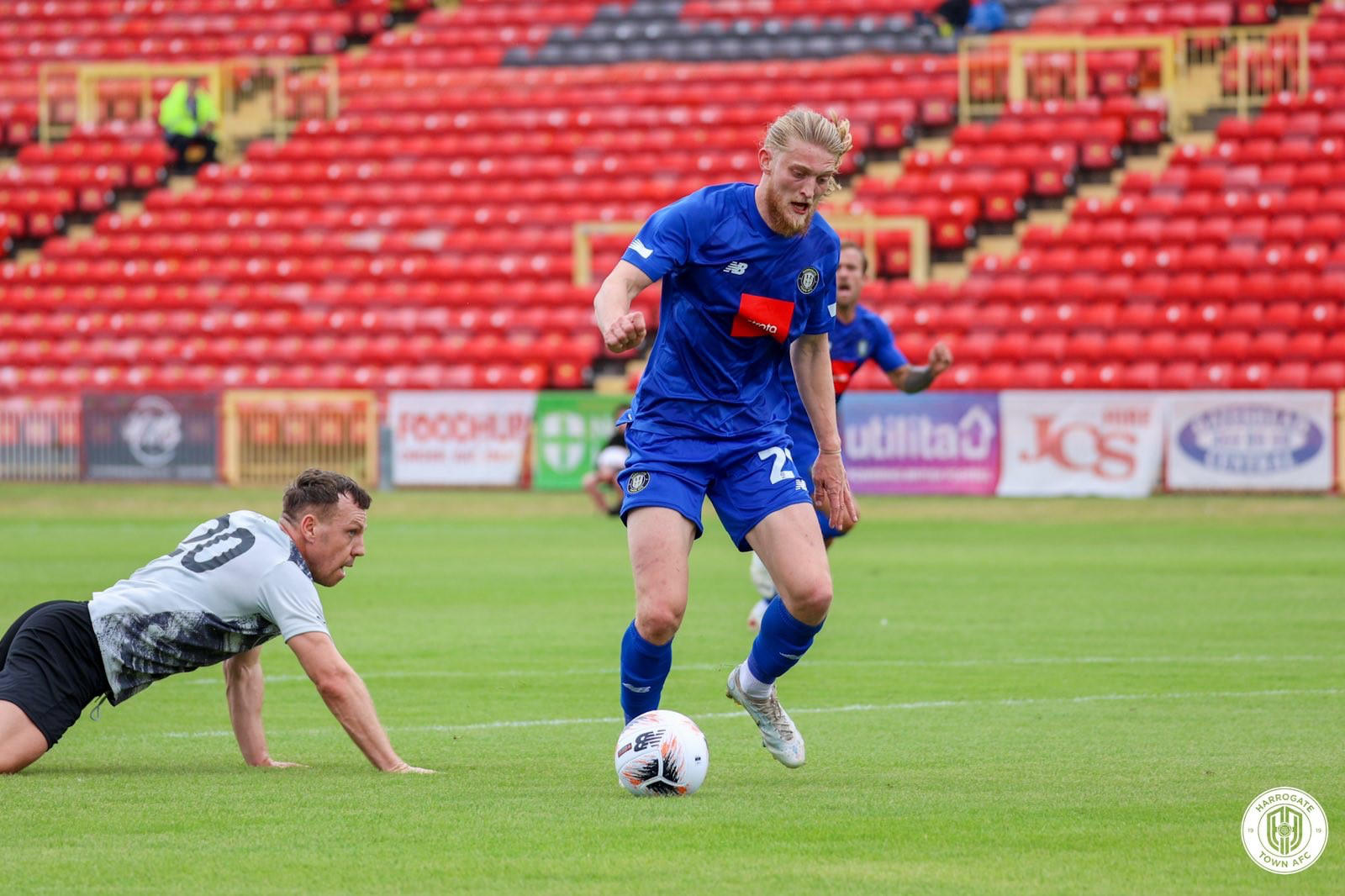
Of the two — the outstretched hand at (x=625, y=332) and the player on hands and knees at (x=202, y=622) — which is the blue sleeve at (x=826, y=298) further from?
the player on hands and knees at (x=202, y=622)

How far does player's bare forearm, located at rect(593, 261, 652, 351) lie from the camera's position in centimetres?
613

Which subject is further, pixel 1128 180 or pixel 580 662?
pixel 1128 180

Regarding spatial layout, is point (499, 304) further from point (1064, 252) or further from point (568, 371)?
point (1064, 252)

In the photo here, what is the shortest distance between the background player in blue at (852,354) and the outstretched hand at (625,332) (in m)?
5.01

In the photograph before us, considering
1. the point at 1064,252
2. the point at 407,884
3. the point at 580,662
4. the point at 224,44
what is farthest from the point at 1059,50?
the point at 407,884

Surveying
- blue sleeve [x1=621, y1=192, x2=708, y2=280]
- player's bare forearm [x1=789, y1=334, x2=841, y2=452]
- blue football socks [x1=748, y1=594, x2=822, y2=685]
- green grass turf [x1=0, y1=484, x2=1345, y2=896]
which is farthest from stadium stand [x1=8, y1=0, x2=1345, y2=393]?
blue sleeve [x1=621, y1=192, x2=708, y2=280]

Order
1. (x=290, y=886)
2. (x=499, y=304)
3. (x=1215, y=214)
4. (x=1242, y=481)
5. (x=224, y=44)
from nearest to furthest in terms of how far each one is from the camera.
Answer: (x=290, y=886)
(x=1242, y=481)
(x=1215, y=214)
(x=499, y=304)
(x=224, y=44)

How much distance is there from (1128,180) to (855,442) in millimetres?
7706

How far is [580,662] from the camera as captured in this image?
1105cm

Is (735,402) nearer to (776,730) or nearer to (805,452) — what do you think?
(776,730)

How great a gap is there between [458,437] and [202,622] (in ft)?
64.4

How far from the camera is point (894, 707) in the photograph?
30.0 ft

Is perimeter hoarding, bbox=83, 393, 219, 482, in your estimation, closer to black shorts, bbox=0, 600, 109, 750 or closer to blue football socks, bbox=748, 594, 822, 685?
black shorts, bbox=0, 600, 109, 750

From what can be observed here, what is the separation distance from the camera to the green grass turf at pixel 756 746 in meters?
5.25
